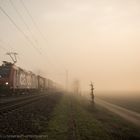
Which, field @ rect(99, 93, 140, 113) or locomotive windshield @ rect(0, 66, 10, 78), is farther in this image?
field @ rect(99, 93, 140, 113)

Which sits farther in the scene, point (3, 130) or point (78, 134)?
point (78, 134)

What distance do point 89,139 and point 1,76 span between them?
26613 millimetres

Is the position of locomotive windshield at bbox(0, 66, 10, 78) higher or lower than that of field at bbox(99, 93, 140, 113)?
higher

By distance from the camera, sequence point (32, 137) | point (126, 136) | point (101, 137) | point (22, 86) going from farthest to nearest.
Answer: point (22, 86), point (126, 136), point (101, 137), point (32, 137)

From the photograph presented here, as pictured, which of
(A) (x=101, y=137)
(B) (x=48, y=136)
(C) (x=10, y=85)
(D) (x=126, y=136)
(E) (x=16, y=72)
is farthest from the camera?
(E) (x=16, y=72)

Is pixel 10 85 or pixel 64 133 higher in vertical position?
pixel 10 85

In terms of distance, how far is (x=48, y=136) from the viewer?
1188 centimetres

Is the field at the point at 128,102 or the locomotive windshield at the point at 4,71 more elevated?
the locomotive windshield at the point at 4,71

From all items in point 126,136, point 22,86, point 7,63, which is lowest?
point 126,136

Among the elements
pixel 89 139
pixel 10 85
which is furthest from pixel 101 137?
pixel 10 85

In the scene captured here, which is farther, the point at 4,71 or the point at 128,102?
the point at 128,102

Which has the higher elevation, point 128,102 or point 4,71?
point 4,71

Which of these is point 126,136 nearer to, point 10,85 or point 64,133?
point 64,133

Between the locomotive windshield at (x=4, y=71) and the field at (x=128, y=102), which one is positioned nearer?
the locomotive windshield at (x=4, y=71)
